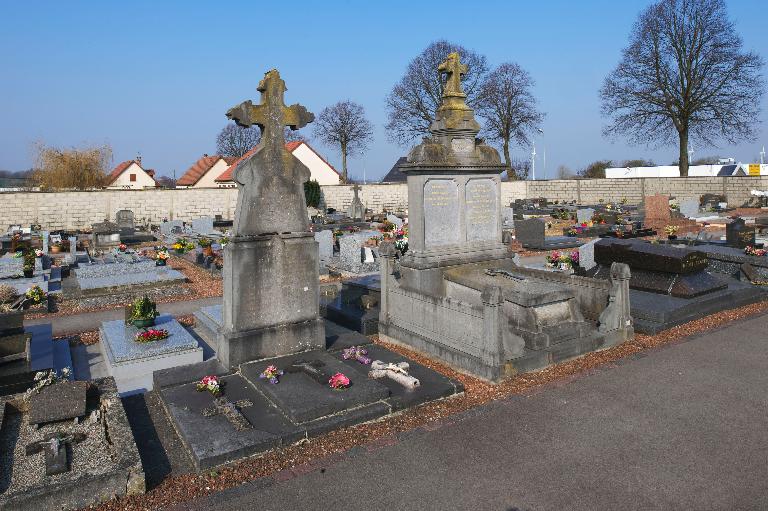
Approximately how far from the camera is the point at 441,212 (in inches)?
404

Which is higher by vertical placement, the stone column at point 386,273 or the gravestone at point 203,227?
the gravestone at point 203,227

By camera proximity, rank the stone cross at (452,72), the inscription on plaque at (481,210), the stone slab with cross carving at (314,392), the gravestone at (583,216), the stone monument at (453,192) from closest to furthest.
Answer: the stone slab with cross carving at (314,392)
the stone monument at (453,192)
the inscription on plaque at (481,210)
the stone cross at (452,72)
the gravestone at (583,216)

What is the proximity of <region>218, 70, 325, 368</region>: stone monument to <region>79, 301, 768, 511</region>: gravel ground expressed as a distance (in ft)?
7.25

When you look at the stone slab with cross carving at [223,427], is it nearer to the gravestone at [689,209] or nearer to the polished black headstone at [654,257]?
the polished black headstone at [654,257]

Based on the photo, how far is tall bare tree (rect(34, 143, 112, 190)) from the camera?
45844 millimetres

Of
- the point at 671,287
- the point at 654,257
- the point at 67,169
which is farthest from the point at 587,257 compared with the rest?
the point at 67,169

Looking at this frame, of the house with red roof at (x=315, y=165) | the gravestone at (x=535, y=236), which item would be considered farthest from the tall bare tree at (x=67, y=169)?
the gravestone at (x=535, y=236)

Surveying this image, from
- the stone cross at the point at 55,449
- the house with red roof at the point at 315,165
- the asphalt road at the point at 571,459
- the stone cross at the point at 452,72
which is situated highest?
the house with red roof at the point at 315,165

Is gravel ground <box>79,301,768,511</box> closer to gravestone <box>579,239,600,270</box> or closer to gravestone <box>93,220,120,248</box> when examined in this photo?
gravestone <box>579,239,600,270</box>

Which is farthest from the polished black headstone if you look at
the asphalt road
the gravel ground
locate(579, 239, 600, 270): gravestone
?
the asphalt road

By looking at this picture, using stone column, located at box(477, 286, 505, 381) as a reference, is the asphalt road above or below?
below

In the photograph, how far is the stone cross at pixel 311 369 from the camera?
23.7ft

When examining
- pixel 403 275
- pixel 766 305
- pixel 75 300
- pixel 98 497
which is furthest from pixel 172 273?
pixel 766 305

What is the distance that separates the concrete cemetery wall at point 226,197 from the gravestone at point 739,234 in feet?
76.0
